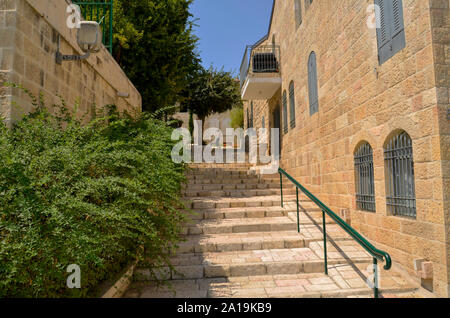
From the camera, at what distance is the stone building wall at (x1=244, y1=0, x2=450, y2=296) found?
316cm

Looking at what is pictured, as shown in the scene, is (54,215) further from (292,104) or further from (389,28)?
(292,104)

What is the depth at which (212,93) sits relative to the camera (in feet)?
65.8

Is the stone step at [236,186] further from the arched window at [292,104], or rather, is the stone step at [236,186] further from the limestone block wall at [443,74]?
the limestone block wall at [443,74]

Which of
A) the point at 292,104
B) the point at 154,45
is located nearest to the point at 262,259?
the point at 292,104

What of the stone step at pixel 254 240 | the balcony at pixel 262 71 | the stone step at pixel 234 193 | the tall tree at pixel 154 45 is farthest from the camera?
the balcony at pixel 262 71

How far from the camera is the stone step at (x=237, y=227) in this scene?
496 centimetres

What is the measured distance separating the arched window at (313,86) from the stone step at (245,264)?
356cm

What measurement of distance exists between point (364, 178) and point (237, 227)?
2275mm

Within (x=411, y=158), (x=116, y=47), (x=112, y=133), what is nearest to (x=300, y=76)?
(x=411, y=158)

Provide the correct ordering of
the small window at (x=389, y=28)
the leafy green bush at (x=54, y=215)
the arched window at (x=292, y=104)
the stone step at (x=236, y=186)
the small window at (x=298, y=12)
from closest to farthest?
the leafy green bush at (x=54, y=215) → the small window at (x=389, y=28) → the stone step at (x=236, y=186) → the small window at (x=298, y=12) → the arched window at (x=292, y=104)

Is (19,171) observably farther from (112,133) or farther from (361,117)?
(361,117)

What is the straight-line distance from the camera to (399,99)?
371cm

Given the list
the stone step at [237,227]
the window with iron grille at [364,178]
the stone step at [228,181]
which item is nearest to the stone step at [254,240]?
the stone step at [237,227]

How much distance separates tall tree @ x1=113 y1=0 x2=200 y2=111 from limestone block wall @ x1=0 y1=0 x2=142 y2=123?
A: 3755 millimetres
